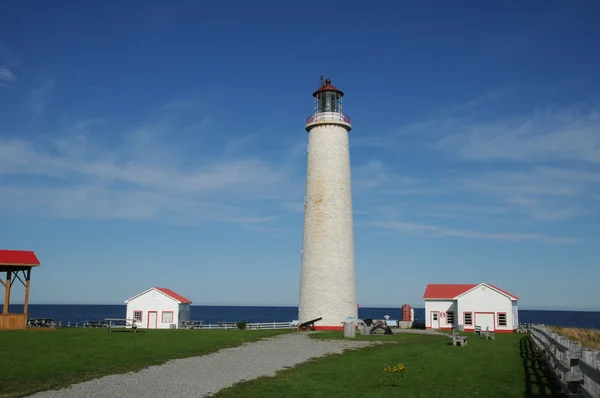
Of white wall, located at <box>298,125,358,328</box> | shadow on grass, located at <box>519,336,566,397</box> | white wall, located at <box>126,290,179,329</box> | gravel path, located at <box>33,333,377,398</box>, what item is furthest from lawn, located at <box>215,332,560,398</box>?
white wall, located at <box>126,290,179,329</box>

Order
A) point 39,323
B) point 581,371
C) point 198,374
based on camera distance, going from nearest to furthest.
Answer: point 581,371 < point 198,374 < point 39,323

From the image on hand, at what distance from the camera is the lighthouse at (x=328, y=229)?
130ft

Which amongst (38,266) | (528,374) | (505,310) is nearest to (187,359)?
(528,374)

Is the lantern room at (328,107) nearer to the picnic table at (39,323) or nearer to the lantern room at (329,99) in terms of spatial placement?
the lantern room at (329,99)

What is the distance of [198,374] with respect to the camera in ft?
51.9

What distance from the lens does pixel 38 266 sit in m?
34.4

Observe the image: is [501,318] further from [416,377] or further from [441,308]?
[416,377]

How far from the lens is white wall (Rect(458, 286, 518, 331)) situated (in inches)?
1781

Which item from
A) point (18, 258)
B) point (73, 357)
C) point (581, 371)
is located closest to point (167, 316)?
point (18, 258)

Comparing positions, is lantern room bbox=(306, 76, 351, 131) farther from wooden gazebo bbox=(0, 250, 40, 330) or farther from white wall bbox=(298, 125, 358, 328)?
wooden gazebo bbox=(0, 250, 40, 330)

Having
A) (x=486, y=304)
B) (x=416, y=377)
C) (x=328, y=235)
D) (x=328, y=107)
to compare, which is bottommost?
(x=416, y=377)

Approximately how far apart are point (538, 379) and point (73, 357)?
1564 cm

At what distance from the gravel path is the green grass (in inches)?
31.6

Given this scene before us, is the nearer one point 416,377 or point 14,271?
point 416,377
